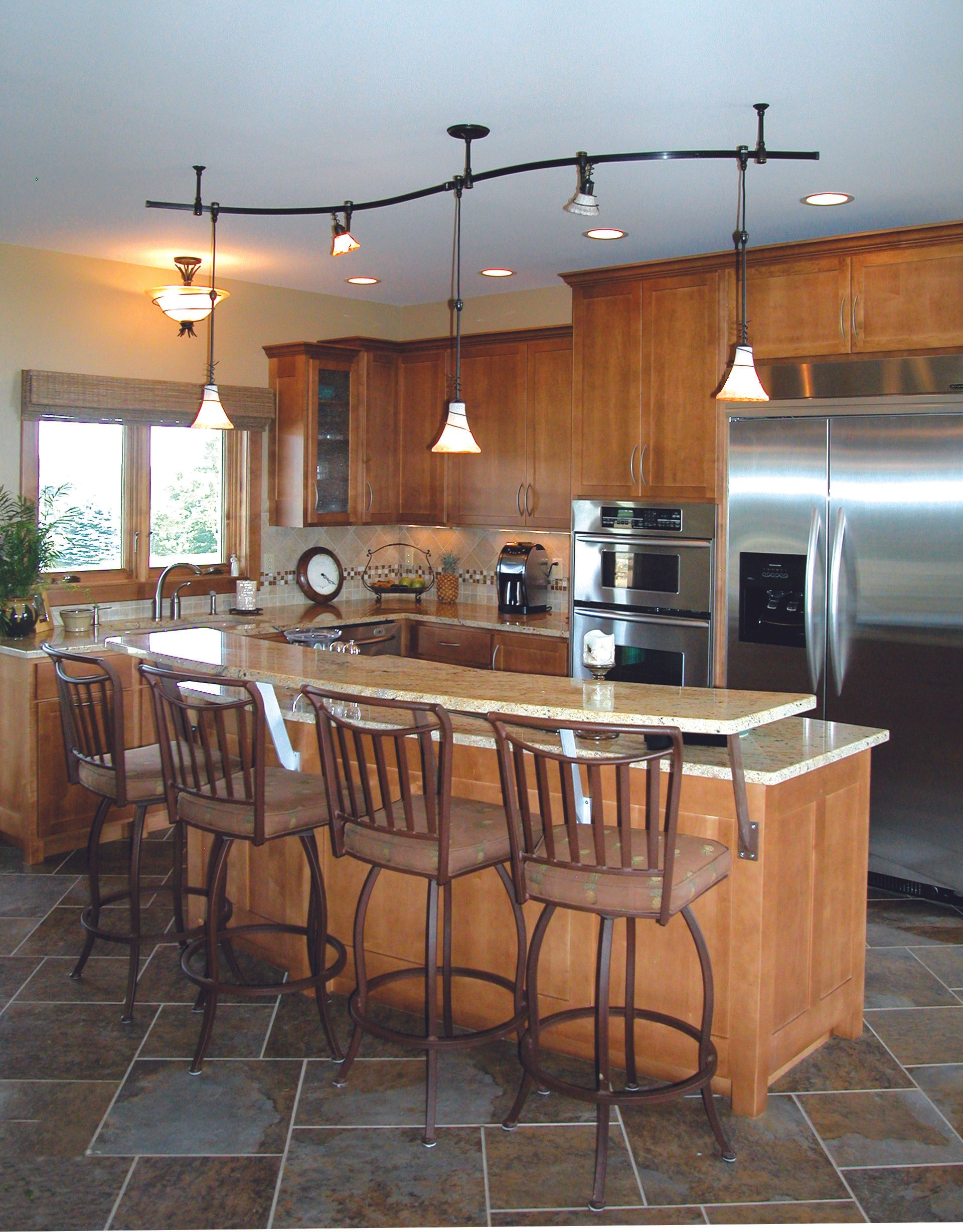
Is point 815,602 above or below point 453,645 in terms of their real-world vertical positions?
above

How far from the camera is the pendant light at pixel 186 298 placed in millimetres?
5121

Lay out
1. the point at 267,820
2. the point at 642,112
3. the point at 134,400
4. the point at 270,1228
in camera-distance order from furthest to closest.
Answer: the point at 134,400 < the point at 642,112 < the point at 267,820 < the point at 270,1228

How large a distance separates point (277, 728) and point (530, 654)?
2468mm

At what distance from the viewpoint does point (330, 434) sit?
6230 mm

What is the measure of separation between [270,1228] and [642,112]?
3.10 m

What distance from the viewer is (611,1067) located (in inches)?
118

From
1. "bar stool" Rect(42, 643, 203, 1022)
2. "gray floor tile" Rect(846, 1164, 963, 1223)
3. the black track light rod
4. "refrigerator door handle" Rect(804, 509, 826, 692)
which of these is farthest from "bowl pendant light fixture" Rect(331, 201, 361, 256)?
"gray floor tile" Rect(846, 1164, 963, 1223)

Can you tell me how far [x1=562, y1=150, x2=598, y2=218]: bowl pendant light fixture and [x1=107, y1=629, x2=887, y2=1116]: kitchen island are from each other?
1.29 metres

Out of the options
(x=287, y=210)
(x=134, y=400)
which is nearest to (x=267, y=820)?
(x=287, y=210)

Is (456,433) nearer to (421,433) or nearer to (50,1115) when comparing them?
(50,1115)

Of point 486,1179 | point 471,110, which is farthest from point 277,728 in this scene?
point 471,110

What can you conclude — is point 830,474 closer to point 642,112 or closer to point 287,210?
point 642,112

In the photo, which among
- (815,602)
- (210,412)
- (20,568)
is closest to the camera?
(210,412)

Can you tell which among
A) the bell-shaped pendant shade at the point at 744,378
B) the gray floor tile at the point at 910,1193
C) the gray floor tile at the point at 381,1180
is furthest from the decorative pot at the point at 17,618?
the gray floor tile at the point at 910,1193
